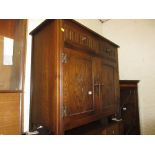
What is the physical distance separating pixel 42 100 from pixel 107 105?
0.72m

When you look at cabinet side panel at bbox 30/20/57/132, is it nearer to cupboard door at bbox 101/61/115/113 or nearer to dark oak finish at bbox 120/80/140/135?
cupboard door at bbox 101/61/115/113

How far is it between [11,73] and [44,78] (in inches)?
10.2

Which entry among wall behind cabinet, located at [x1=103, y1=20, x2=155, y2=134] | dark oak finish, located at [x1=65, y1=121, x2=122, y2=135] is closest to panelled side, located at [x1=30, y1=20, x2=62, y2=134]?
dark oak finish, located at [x1=65, y1=121, x2=122, y2=135]

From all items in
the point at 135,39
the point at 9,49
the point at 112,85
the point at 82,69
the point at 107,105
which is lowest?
the point at 107,105

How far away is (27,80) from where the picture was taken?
4.30ft

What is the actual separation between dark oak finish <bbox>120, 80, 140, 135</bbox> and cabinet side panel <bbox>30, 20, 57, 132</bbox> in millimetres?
1437

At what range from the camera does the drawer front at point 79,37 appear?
107cm

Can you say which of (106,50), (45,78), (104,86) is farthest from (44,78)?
(106,50)

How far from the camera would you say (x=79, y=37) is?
119 cm

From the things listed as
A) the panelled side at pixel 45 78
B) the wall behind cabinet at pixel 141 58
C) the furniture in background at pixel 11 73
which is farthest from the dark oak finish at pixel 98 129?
the wall behind cabinet at pixel 141 58
